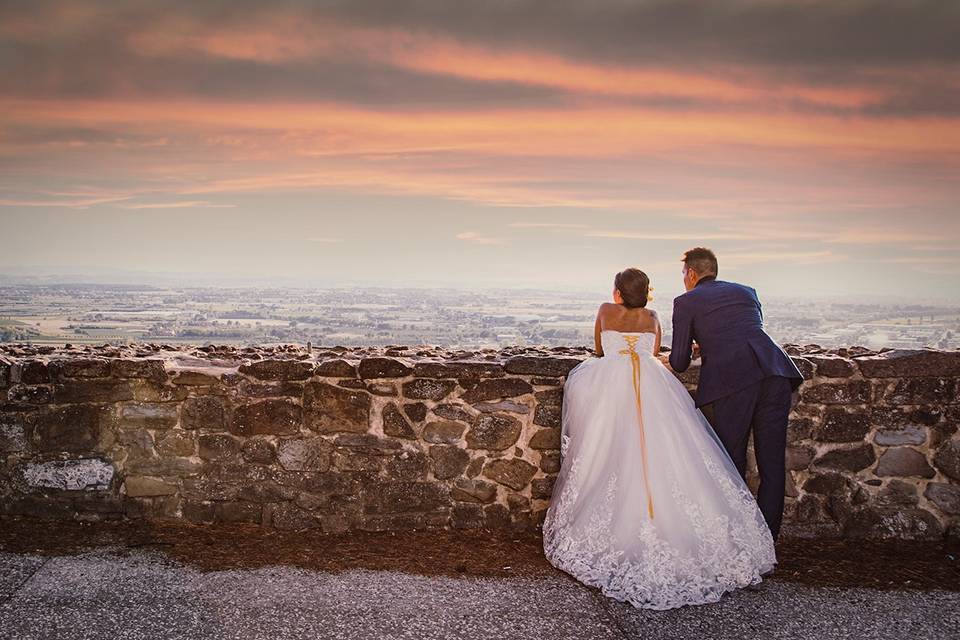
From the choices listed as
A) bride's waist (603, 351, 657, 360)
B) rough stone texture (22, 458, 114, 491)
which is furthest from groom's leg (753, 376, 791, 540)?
rough stone texture (22, 458, 114, 491)

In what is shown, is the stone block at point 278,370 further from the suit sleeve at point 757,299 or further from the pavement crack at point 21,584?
the suit sleeve at point 757,299

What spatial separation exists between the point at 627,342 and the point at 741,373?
2.63ft

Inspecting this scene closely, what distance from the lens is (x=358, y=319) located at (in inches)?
889

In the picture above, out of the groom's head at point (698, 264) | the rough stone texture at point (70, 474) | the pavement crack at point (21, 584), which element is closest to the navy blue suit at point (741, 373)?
the groom's head at point (698, 264)

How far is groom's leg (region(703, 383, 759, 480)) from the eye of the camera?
18.2ft

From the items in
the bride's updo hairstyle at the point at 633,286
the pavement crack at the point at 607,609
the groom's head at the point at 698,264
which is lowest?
the pavement crack at the point at 607,609

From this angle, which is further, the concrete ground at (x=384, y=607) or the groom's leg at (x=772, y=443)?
the groom's leg at (x=772, y=443)

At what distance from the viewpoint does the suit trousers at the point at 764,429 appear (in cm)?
554

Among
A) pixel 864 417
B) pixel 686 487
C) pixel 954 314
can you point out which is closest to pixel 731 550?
pixel 686 487

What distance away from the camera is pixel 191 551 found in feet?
18.5

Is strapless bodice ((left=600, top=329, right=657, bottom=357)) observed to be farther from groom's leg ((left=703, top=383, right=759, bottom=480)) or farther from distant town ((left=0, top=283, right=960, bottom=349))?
groom's leg ((left=703, top=383, right=759, bottom=480))

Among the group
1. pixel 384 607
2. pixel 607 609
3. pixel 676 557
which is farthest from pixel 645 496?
pixel 384 607

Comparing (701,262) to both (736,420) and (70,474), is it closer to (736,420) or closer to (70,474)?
(736,420)

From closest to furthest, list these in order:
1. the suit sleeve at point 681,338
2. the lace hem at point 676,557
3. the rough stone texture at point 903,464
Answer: the lace hem at point 676,557, the suit sleeve at point 681,338, the rough stone texture at point 903,464
